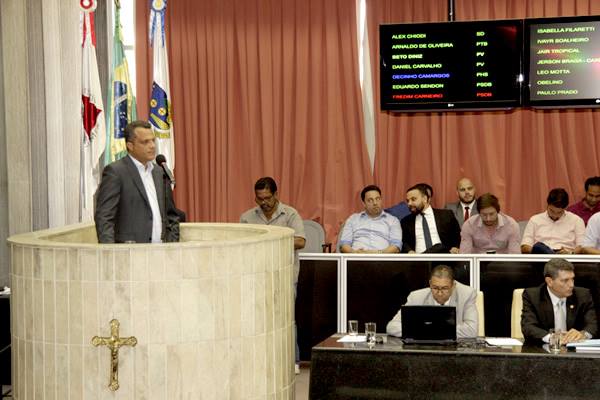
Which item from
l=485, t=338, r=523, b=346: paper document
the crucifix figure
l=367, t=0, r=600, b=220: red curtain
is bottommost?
l=485, t=338, r=523, b=346: paper document

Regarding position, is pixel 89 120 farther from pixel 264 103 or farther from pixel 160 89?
pixel 264 103

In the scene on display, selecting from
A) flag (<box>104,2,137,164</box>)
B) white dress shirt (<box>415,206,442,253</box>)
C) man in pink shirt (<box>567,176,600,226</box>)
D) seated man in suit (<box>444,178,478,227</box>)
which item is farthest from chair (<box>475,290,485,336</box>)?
flag (<box>104,2,137,164</box>)

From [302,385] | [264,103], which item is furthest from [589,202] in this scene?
[264,103]

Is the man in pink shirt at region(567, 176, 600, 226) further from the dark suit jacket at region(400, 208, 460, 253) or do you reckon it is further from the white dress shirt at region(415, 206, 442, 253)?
the white dress shirt at region(415, 206, 442, 253)

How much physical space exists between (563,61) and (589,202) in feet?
4.62

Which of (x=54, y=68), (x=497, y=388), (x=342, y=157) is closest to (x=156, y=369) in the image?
(x=497, y=388)

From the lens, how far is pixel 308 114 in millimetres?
9766

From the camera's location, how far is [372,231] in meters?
8.19

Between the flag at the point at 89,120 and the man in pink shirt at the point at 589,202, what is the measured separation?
4.61m

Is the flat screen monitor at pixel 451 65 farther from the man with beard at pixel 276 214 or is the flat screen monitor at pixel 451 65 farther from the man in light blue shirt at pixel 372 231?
the man with beard at pixel 276 214

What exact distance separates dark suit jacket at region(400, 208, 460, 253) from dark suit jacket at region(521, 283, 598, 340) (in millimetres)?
2271

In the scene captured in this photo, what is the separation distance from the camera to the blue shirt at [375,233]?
8.15 metres

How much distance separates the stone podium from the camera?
11.3 ft

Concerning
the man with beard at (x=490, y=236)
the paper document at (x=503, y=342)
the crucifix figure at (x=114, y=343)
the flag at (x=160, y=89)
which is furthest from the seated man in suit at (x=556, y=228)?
the crucifix figure at (x=114, y=343)
